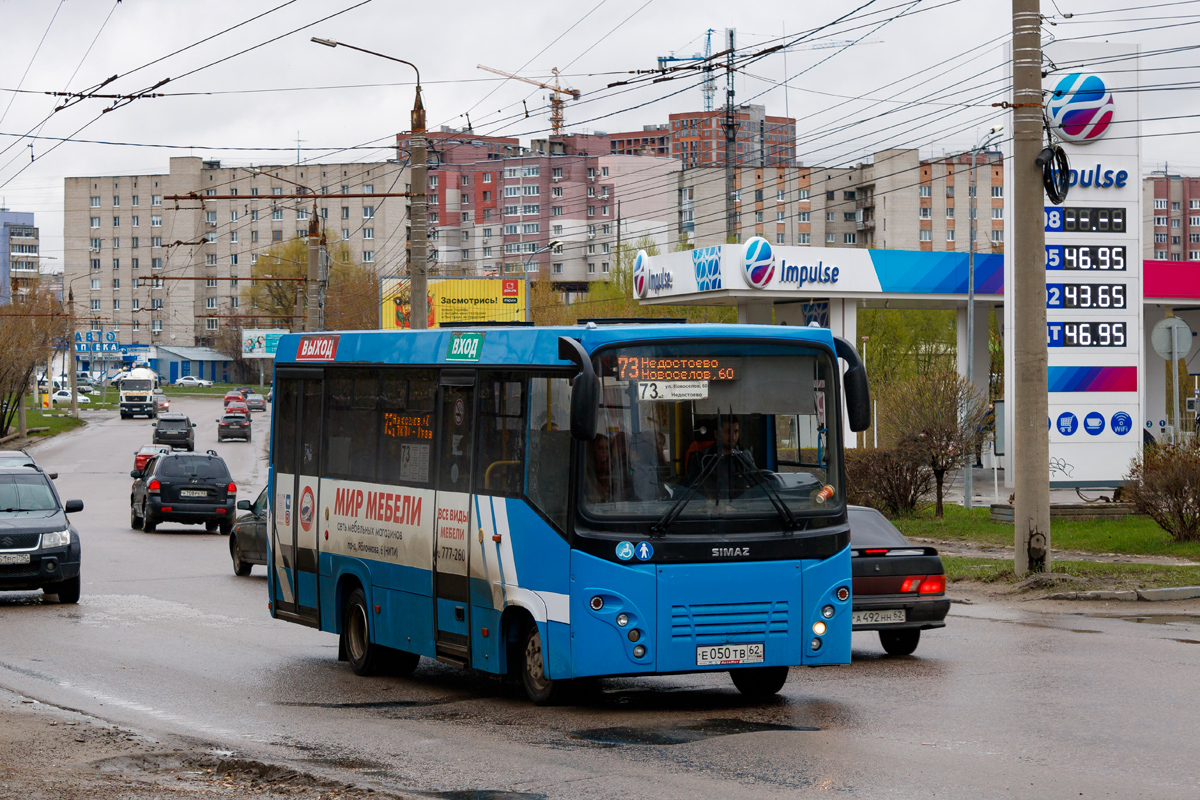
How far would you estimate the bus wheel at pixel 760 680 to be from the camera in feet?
34.3

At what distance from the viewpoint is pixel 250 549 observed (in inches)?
854

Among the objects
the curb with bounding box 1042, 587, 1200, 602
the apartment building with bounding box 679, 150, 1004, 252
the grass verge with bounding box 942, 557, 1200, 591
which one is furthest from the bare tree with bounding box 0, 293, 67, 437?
the curb with bounding box 1042, 587, 1200, 602

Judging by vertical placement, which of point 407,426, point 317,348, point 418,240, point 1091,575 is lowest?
point 1091,575

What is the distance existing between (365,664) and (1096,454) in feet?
82.3

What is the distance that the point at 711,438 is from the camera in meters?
9.62

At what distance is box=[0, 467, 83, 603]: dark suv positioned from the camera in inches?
675

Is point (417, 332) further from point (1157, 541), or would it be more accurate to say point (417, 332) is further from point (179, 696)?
point (1157, 541)

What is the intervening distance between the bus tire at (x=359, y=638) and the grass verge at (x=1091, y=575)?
377 inches

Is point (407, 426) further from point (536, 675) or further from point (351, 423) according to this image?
point (536, 675)

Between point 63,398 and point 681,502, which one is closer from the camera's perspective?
point 681,502

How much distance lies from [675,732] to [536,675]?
137 cm

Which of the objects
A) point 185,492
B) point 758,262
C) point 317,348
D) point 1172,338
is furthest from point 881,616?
point 758,262

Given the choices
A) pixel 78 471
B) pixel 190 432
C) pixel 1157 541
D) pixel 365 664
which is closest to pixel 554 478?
pixel 365 664

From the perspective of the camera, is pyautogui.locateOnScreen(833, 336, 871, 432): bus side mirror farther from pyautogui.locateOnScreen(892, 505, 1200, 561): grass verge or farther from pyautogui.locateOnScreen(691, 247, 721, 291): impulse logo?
pyautogui.locateOnScreen(691, 247, 721, 291): impulse logo
